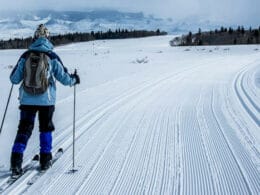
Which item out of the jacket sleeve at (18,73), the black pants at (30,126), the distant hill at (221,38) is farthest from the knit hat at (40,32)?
the distant hill at (221,38)

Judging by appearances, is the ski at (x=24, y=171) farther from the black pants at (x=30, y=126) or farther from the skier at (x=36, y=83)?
the black pants at (x=30, y=126)

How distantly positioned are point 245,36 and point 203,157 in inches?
4145

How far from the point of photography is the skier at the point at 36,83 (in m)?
4.90

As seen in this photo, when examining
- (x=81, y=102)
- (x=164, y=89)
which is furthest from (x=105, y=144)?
(x=164, y=89)

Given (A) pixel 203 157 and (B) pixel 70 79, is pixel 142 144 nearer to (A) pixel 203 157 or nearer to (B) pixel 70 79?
(A) pixel 203 157

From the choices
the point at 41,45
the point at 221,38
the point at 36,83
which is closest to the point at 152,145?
the point at 36,83

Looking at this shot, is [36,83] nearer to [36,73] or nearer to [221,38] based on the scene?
[36,73]

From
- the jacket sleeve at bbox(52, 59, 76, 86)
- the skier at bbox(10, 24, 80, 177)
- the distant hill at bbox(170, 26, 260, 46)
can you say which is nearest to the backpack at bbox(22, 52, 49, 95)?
the skier at bbox(10, 24, 80, 177)

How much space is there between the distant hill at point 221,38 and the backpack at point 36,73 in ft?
264

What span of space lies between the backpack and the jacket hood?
6 cm

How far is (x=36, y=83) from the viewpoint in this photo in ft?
16.1

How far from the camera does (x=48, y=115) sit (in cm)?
517

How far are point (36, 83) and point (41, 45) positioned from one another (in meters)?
0.47

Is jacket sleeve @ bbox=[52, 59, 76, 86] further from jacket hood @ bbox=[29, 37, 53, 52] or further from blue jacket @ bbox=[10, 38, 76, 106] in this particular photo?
jacket hood @ bbox=[29, 37, 53, 52]
